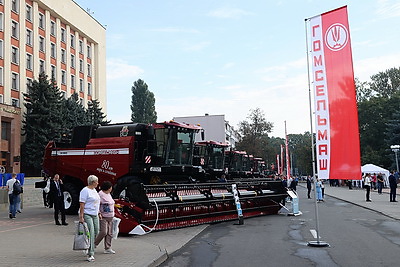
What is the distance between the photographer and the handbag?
770 centimetres

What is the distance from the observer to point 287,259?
8164 mm

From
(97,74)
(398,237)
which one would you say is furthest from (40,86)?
(398,237)

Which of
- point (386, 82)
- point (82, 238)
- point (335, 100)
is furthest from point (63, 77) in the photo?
point (386, 82)

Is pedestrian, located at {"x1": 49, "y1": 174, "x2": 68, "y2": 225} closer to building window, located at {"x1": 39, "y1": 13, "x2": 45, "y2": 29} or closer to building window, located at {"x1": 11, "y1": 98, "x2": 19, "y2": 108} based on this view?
building window, located at {"x1": 11, "y1": 98, "x2": 19, "y2": 108}

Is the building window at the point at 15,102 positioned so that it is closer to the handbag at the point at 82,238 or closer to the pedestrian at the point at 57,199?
the pedestrian at the point at 57,199

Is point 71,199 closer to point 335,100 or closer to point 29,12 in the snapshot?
point 335,100

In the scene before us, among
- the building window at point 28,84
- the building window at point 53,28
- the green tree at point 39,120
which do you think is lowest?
the green tree at point 39,120

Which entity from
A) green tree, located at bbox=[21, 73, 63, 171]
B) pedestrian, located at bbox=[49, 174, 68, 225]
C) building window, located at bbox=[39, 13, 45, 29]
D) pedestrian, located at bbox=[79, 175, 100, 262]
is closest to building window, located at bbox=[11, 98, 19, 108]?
green tree, located at bbox=[21, 73, 63, 171]

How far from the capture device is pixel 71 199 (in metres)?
17.0

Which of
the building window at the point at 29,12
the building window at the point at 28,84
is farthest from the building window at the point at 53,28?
the building window at the point at 28,84

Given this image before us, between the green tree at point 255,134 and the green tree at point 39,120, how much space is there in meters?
34.4

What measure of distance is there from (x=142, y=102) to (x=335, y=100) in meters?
79.1

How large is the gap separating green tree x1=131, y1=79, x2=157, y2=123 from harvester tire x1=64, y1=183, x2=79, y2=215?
230ft

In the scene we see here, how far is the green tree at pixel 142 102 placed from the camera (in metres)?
87.4
